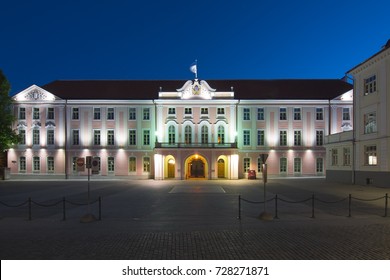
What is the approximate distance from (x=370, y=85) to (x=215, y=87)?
2312 cm

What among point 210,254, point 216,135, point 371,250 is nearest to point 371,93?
point 216,135

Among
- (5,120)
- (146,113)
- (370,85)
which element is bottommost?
(5,120)

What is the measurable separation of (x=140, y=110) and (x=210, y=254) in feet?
129

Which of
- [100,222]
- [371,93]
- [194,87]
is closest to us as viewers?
[100,222]

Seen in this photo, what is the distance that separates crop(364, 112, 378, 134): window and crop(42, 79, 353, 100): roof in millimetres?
14853

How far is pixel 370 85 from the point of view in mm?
32000

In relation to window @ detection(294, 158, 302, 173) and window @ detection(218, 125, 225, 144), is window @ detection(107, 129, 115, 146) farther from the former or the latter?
window @ detection(294, 158, 302, 173)

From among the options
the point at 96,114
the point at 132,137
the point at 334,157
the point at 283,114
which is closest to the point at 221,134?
the point at 283,114

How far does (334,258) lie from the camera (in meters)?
8.09

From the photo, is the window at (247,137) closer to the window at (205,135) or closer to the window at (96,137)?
the window at (205,135)

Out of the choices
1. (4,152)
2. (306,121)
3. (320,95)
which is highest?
(320,95)

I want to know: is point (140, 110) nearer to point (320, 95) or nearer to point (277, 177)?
point (277, 177)

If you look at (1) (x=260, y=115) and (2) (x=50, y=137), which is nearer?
(2) (x=50, y=137)

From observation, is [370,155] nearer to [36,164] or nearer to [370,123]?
[370,123]
